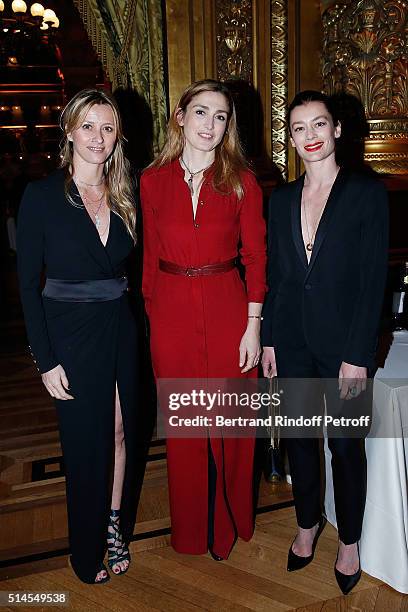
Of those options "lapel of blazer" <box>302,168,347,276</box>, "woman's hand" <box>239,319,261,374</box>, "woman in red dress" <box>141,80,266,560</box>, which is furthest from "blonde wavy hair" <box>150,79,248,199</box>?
"woman's hand" <box>239,319,261,374</box>

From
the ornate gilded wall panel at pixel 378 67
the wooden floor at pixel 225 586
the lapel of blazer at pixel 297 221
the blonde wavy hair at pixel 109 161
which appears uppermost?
the ornate gilded wall panel at pixel 378 67

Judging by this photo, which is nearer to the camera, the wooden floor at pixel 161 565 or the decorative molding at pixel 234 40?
the wooden floor at pixel 161 565

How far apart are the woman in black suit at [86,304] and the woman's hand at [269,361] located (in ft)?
1.52

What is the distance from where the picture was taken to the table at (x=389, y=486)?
1930 mm

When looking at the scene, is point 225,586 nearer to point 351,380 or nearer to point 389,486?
point 389,486

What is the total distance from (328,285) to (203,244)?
17.5 inches

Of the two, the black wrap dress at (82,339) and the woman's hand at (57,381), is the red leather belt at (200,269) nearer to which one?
the black wrap dress at (82,339)

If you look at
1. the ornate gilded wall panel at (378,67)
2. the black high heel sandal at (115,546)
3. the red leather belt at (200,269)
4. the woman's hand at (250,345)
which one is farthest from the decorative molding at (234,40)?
the black high heel sandal at (115,546)

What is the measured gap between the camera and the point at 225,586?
2.13 m

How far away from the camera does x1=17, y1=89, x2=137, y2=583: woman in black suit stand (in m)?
1.87

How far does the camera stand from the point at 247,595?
207cm

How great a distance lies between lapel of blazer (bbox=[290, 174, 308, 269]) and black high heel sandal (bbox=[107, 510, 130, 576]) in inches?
47.1

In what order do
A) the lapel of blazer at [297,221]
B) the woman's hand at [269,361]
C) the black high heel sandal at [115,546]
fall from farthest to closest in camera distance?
the black high heel sandal at [115,546] < the woman's hand at [269,361] < the lapel of blazer at [297,221]

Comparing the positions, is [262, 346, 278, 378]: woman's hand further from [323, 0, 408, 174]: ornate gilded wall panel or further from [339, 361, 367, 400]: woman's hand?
[323, 0, 408, 174]: ornate gilded wall panel
